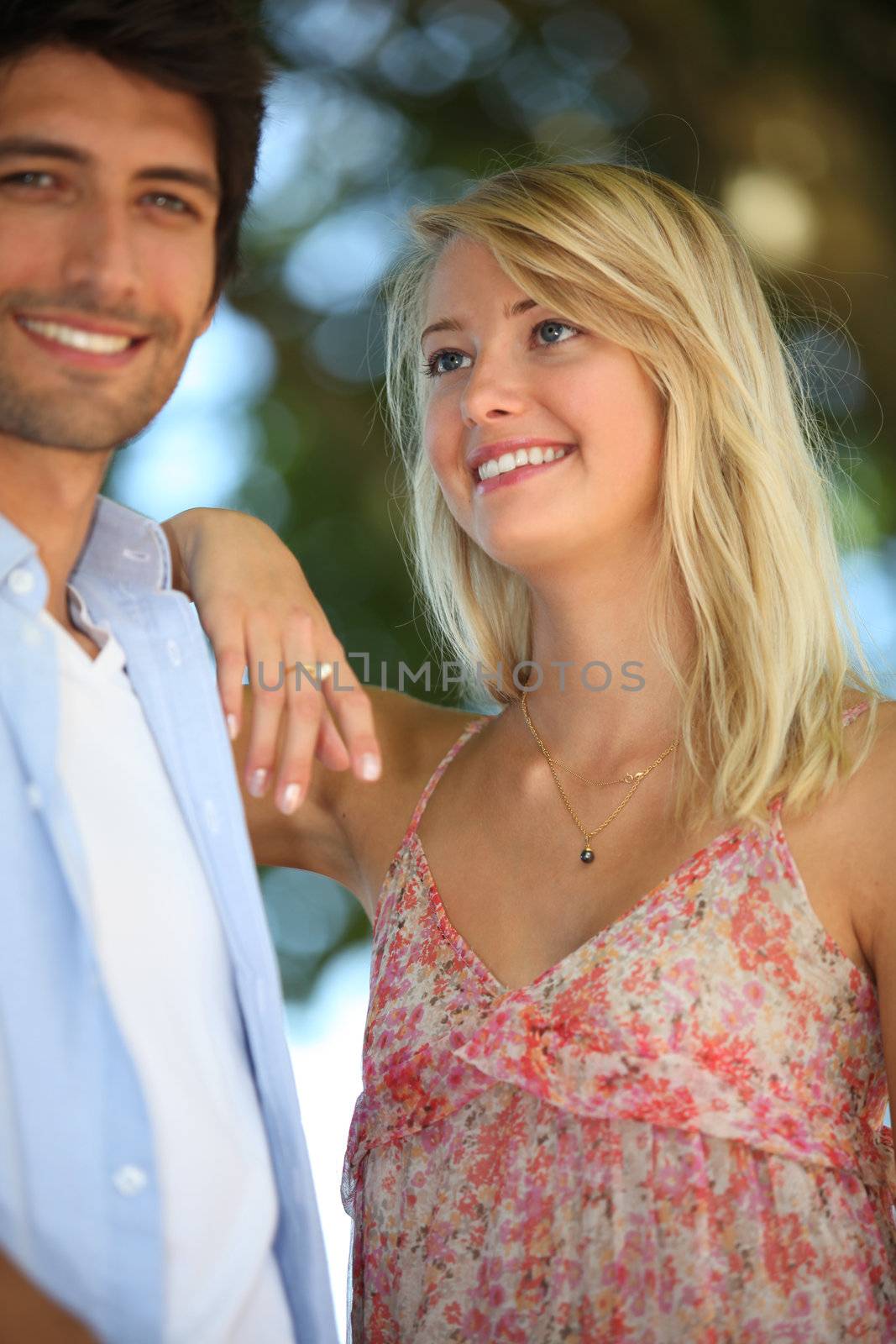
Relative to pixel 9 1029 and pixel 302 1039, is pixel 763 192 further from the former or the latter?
pixel 9 1029

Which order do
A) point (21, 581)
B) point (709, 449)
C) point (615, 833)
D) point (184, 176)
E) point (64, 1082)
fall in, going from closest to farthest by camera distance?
point (64, 1082), point (21, 581), point (184, 176), point (615, 833), point (709, 449)

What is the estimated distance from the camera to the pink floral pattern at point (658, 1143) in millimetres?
A: 1304

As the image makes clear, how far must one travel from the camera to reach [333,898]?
2570 millimetres

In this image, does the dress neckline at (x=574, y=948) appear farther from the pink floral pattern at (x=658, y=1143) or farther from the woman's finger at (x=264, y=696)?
the woman's finger at (x=264, y=696)

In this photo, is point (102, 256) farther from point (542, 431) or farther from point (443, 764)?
point (443, 764)

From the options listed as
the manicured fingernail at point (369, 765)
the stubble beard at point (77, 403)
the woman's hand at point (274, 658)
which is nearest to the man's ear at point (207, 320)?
the stubble beard at point (77, 403)

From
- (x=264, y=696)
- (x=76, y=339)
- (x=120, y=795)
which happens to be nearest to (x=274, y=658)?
(x=264, y=696)

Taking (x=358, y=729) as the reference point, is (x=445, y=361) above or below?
above

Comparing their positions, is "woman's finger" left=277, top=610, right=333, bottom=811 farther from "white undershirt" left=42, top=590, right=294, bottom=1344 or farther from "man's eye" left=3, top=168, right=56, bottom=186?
"man's eye" left=3, top=168, right=56, bottom=186

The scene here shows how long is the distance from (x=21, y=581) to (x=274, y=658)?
10.0 inches

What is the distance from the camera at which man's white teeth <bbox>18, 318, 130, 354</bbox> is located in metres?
1.04

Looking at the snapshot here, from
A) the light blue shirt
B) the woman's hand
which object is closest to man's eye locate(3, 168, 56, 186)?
the light blue shirt

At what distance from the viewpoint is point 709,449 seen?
1.67 meters

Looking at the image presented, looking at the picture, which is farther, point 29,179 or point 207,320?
point 207,320
